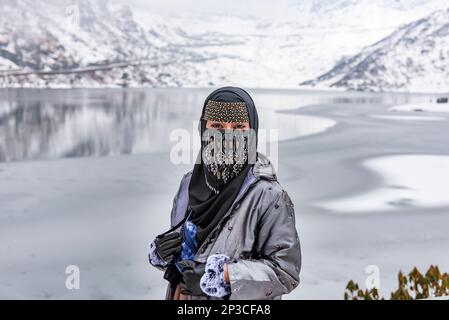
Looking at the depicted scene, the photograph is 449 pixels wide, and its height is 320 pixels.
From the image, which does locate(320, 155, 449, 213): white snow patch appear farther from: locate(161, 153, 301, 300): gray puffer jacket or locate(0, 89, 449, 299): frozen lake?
locate(161, 153, 301, 300): gray puffer jacket

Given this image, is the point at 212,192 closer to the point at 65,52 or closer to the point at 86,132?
the point at 86,132

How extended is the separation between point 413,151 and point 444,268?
9.79m

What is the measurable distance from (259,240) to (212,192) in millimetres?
217

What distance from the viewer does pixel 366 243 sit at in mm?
6793

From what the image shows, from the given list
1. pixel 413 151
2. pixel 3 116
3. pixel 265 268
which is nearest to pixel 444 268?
pixel 265 268

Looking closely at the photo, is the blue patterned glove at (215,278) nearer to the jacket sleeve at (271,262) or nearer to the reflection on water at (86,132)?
the jacket sleeve at (271,262)

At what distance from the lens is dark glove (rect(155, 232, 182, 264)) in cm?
188

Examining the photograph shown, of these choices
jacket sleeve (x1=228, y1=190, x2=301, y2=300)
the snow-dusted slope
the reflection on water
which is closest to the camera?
jacket sleeve (x1=228, y1=190, x2=301, y2=300)

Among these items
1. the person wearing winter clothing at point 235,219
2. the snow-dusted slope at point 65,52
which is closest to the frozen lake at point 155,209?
the person wearing winter clothing at point 235,219

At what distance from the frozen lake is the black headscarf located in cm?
349

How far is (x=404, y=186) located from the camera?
10.5 m

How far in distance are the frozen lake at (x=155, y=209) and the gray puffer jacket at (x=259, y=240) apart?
347cm

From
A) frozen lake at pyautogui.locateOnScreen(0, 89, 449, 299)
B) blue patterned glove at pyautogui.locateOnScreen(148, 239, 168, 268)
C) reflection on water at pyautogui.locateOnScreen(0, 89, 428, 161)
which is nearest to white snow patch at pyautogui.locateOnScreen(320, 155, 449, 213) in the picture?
frozen lake at pyautogui.locateOnScreen(0, 89, 449, 299)

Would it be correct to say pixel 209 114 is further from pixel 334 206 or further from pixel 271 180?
pixel 334 206
